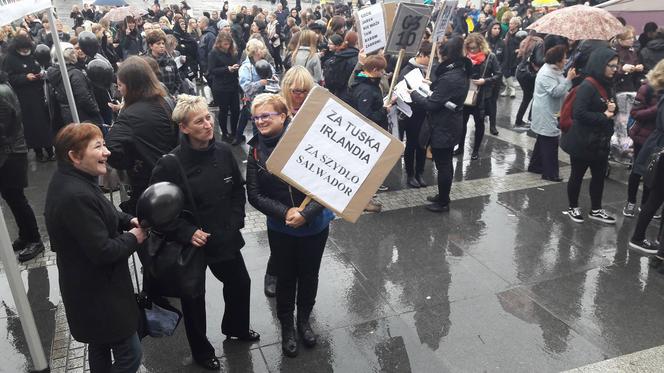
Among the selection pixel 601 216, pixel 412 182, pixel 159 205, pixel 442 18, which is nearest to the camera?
pixel 159 205

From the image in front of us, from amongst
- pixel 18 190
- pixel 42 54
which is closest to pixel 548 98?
pixel 18 190

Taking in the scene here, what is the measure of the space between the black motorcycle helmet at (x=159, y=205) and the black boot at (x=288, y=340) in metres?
1.35

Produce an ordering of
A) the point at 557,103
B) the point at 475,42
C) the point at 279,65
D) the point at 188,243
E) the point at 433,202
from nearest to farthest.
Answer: the point at 188,243 → the point at 433,202 → the point at 557,103 → the point at 475,42 → the point at 279,65

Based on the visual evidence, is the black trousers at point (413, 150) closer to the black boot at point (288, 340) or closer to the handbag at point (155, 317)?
the black boot at point (288, 340)

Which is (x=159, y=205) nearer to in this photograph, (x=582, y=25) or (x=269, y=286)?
(x=269, y=286)

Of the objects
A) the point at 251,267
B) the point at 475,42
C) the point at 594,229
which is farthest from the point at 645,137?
the point at 251,267

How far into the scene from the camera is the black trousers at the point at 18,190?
5.25 meters

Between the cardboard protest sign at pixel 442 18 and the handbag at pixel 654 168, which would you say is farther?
the cardboard protest sign at pixel 442 18

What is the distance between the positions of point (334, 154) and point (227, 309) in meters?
1.41

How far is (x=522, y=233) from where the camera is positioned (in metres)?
5.95

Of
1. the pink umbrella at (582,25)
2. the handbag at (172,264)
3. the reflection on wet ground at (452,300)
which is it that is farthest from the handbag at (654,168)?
the handbag at (172,264)

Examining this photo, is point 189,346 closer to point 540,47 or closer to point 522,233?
point 522,233

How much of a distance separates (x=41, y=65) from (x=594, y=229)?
8050 mm

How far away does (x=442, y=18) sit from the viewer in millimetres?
6891
